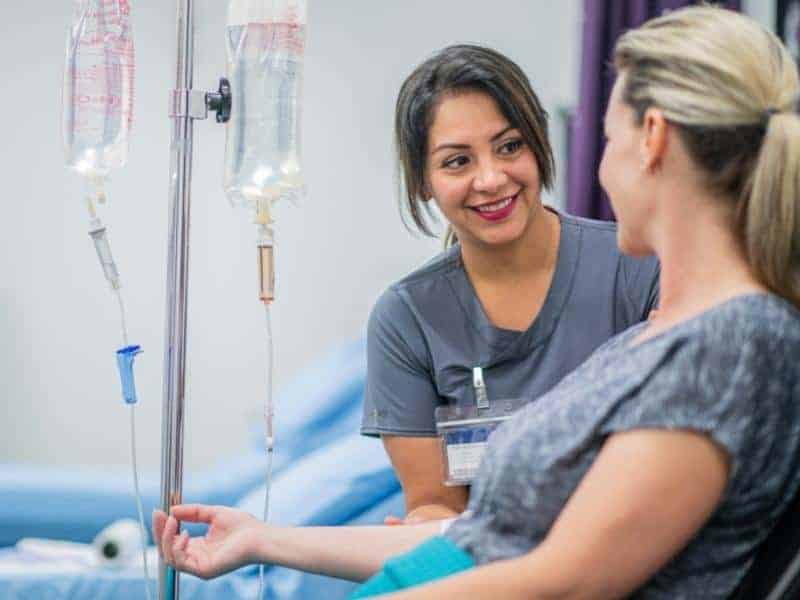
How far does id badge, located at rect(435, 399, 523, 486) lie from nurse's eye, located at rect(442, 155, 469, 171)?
14.4 inches

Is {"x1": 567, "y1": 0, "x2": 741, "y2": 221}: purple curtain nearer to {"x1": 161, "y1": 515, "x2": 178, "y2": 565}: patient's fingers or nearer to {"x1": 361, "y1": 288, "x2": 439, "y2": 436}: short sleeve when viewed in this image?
{"x1": 361, "y1": 288, "x2": 439, "y2": 436}: short sleeve

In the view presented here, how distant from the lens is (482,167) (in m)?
1.98

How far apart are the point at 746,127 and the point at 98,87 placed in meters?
0.90

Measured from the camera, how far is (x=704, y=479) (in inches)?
47.3

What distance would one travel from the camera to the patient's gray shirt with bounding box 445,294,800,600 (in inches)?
48.2

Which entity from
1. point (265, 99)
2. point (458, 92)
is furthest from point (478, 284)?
point (265, 99)

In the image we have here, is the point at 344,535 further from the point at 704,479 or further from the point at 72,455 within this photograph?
the point at 72,455

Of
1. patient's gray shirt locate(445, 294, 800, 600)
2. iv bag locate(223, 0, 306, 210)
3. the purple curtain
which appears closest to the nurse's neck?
iv bag locate(223, 0, 306, 210)

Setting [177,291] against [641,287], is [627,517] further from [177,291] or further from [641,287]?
[641,287]

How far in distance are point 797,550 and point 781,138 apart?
388 millimetres

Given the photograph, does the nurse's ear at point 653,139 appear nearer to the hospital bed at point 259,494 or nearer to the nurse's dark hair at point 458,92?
the nurse's dark hair at point 458,92

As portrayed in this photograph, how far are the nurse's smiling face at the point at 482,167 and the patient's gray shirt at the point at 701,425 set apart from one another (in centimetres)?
66

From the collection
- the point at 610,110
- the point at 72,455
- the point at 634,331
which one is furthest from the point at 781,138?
the point at 72,455

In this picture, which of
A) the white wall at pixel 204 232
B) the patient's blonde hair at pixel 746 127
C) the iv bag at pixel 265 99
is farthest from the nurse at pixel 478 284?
the white wall at pixel 204 232
